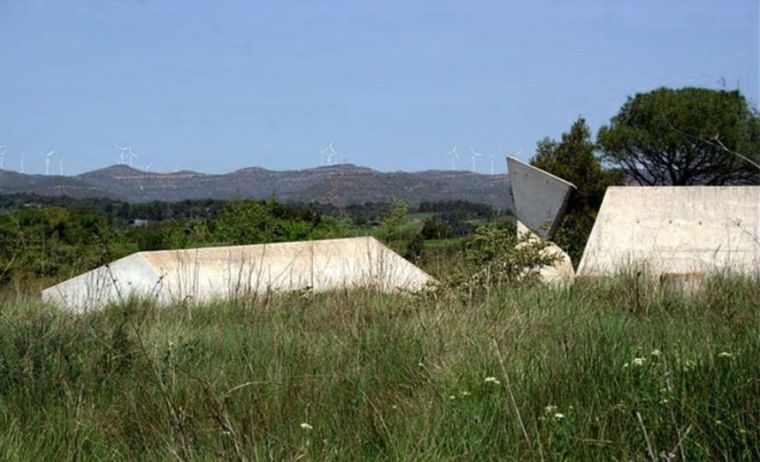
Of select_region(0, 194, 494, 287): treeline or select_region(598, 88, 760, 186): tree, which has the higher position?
select_region(598, 88, 760, 186): tree

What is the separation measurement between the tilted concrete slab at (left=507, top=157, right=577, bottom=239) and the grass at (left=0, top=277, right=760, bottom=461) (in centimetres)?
552

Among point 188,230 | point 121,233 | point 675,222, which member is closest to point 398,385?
point 675,222

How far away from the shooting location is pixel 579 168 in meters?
35.9

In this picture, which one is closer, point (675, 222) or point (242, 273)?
point (242, 273)

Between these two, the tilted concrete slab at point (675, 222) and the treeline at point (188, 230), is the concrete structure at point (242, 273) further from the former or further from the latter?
the tilted concrete slab at point (675, 222)

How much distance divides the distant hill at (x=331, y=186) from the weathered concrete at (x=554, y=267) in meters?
2.50

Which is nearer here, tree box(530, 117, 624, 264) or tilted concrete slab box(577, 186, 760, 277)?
tilted concrete slab box(577, 186, 760, 277)

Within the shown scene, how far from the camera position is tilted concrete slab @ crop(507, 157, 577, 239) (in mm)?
13219

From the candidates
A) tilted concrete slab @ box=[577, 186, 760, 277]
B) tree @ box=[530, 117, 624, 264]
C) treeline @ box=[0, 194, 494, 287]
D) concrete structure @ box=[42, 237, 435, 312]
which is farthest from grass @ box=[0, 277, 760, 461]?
tree @ box=[530, 117, 624, 264]

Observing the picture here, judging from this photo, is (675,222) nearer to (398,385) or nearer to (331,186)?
(398,385)

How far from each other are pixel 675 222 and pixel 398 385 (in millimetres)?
8632

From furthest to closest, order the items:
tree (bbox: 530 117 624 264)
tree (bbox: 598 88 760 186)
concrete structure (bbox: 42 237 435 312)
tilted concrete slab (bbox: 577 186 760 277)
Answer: tree (bbox: 598 88 760 186) < tree (bbox: 530 117 624 264) < tilted concrete slab (bbox: 577 186 760 277) < concrete structure (bbox: 42 237 435 312)

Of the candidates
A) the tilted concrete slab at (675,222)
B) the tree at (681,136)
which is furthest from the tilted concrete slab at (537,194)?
the tree at (681,136)

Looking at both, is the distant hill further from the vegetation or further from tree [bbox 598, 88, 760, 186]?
tree [bbox 598, 88, 760, 186]
